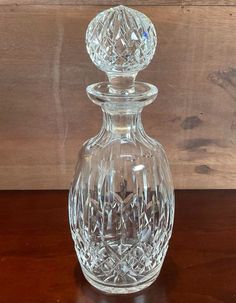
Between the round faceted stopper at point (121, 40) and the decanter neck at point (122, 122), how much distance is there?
49 mm

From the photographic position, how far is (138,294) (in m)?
0.56

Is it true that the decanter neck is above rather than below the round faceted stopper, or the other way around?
below

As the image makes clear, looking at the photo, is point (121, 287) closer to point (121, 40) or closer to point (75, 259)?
point (75, 259)

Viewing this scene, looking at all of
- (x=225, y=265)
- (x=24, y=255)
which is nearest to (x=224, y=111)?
(x=225, y=265)

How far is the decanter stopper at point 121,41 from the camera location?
0.50m

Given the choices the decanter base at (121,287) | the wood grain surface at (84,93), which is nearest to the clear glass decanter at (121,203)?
the decanter base at (121,287)

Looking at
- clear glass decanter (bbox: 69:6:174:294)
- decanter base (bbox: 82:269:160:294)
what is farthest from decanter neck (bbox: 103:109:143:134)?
decanter base (bbox: 82:269:160:294)

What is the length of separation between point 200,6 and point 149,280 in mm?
390

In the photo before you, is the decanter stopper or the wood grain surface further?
the wood grain surface

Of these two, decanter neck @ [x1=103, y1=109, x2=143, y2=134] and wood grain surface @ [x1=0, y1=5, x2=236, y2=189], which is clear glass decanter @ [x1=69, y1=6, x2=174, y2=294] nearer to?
decanter neck @ [x1=103, y1=109, x2=143, y2=134]

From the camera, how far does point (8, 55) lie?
0.74 metres

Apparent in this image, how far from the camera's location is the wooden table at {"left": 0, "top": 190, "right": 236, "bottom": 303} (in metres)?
0.56

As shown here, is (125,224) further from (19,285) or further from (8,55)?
(8,55)

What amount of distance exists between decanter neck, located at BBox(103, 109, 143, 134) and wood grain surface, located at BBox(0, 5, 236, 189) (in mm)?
206
